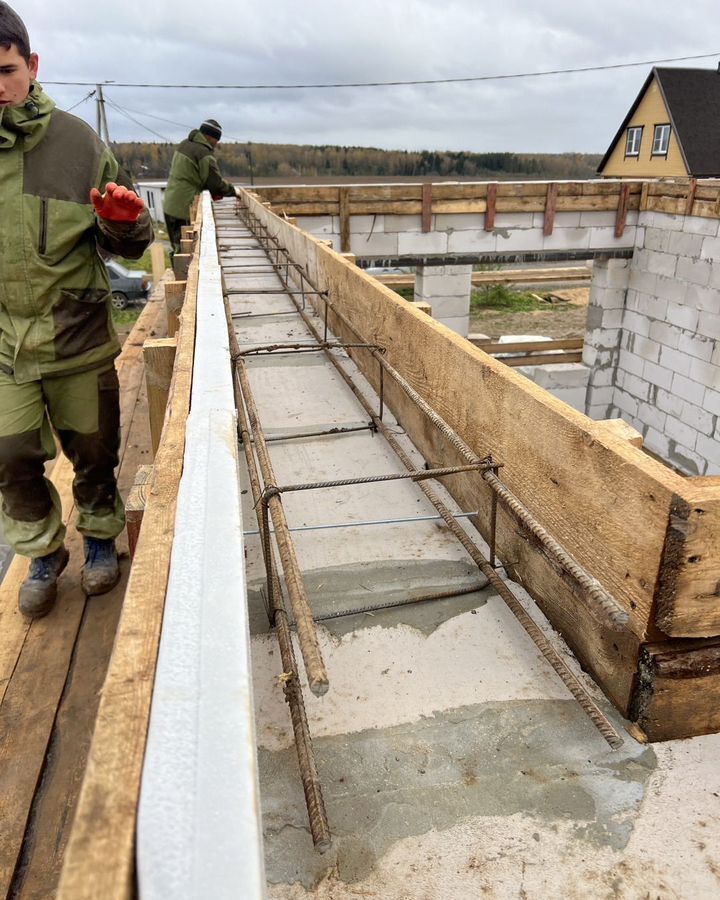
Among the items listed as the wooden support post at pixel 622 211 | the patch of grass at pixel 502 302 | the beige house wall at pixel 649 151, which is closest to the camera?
the wooden support post at pixel 622 211

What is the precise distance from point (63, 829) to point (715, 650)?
217 cm

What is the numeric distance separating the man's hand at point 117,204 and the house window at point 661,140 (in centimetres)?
3688

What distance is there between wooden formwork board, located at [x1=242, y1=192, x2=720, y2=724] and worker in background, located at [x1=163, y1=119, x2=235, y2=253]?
8.52 metres

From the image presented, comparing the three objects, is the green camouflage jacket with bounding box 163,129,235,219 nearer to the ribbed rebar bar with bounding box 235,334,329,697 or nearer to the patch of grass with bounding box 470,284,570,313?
the ribbed rebar bar with bounding box 235,334,329,697

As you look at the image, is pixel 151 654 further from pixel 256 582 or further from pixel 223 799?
pixel 256 582

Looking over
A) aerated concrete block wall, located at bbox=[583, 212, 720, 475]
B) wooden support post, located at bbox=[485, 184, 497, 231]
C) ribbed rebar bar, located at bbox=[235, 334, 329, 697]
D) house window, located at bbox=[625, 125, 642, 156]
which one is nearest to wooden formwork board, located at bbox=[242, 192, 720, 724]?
ribbed rebar bar, located at bbox=[235, 334, 329, 697]

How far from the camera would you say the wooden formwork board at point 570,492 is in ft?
6.00

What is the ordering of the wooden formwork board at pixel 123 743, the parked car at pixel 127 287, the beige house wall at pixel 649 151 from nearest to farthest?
the wooden formwork board at pixel 123 743 < the parked car at pixel 127 287 < the beige house wall at pixel 649 151

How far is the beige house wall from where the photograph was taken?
32.2 metres

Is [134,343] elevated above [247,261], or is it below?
below

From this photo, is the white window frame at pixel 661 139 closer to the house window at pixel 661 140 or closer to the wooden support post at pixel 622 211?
the house window at pixel 661 140

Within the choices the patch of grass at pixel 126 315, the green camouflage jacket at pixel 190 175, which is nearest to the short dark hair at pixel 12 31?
the green camouflage jacket at pixel 190 175

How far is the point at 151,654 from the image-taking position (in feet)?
3.37

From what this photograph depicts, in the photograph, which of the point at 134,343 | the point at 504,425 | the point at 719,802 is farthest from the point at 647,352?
the point at 719,802
